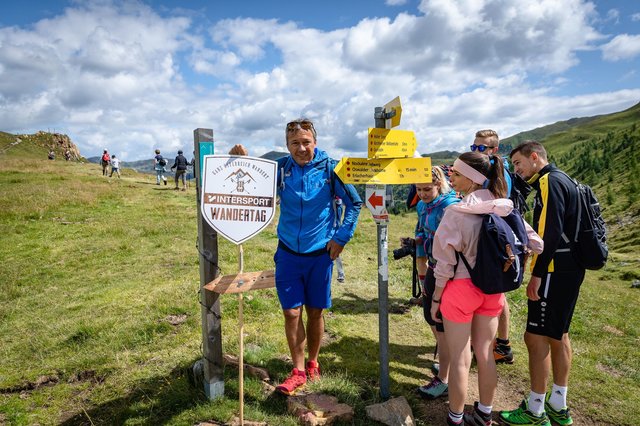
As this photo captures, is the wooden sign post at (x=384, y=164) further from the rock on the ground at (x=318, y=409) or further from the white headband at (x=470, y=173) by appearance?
the rock on the ground at (x=318, y=409)

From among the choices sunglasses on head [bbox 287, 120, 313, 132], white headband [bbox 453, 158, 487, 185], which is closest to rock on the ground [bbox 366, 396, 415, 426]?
white headband [bbox 453, 158, 487, 185]

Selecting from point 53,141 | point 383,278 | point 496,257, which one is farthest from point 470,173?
point 53,141

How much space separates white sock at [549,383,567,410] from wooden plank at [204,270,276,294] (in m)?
3.31

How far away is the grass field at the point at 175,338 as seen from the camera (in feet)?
14.5

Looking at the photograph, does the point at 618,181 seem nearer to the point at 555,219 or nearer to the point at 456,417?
the point at 555,219

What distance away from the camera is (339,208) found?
4523 mm

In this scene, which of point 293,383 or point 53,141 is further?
point 53,141

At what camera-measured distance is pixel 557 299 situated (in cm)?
383

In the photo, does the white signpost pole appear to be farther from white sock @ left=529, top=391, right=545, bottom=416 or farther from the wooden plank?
white sock @ left=529, top=391, right=545, bottom=416

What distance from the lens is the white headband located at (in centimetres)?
339

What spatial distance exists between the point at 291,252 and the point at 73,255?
33.3 feet

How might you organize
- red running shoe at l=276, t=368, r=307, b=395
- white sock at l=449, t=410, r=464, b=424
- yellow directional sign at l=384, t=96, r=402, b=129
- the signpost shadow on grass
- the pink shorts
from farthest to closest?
the signpost shadow on grass < red running shoe at l=276, t=368, r=307, b=395 < yellow directional sign at l=384, t=96, r=402, b=129 < white sock at l=449, t=410, r=464, b=424 < the pink shorts

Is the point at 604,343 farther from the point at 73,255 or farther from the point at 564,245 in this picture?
the point at 73,255

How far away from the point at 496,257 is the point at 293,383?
103 inches
